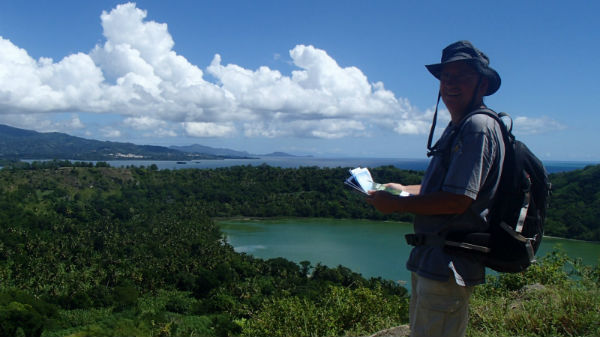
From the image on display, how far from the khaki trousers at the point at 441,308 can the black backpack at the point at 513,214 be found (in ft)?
0.49

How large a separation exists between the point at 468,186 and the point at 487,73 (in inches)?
20.1

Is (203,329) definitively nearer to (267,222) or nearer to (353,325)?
(353,325)

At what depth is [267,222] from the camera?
60.2 meters

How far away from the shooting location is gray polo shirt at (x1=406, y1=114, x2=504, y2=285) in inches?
61.3

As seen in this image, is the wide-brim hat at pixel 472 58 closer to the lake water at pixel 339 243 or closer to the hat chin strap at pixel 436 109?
the hat chin strap at pixel 436 109

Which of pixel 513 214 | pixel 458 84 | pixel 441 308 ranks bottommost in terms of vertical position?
pixel 441 308

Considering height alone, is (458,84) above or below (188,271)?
above

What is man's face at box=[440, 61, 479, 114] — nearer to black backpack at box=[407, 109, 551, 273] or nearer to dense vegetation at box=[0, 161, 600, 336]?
black backpack at box=[407, 109, 551, 273]

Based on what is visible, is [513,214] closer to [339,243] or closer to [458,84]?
[458,84]

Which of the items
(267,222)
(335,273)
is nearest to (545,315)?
(335,273)

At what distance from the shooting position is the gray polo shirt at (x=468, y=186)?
1.56m

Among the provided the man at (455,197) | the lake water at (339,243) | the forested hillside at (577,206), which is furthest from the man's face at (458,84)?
the forested hillside at (577,206)

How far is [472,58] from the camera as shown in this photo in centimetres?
175

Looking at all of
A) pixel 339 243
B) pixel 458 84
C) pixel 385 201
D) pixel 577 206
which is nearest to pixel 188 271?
pixel 339 243
